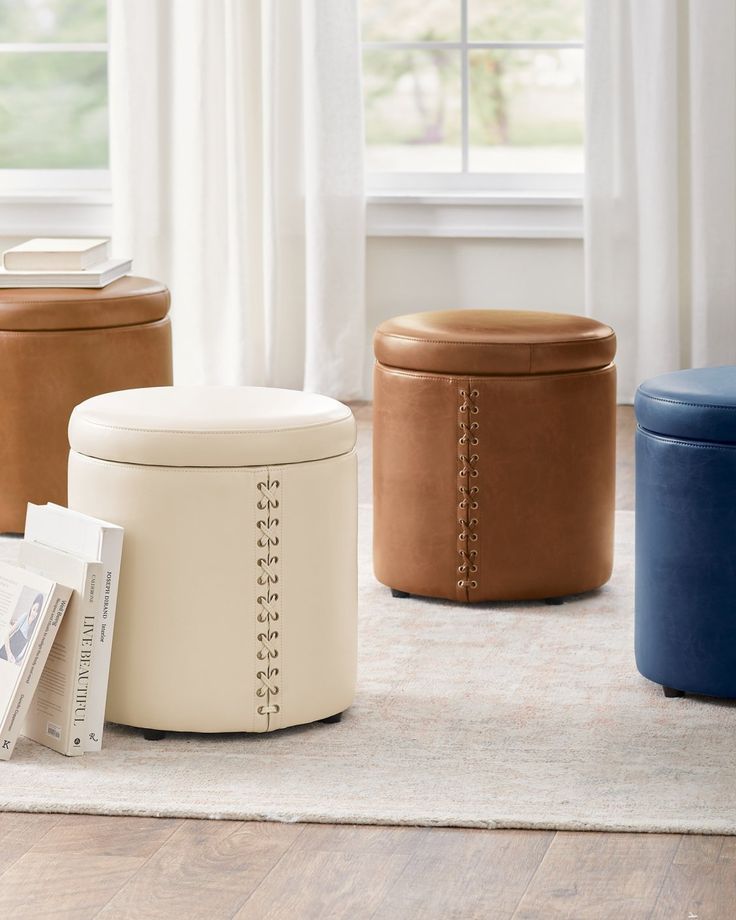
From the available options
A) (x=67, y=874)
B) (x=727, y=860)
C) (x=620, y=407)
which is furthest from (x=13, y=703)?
(x=620, y=407)

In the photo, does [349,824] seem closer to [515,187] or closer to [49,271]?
[49,271]

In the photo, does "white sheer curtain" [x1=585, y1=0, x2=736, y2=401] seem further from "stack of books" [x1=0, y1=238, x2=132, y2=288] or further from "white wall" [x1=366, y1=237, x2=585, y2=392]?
"stack of books" [x1=0, y1=238, x2=132, y2=288]

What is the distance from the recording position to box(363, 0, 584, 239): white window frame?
15.0 ft

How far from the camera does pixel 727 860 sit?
167cm

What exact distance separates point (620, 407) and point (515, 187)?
796mm

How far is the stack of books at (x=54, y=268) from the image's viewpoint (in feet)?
9.99

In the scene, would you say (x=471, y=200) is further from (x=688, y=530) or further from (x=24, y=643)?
(x=24, y=643)

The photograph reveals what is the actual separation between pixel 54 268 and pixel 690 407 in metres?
1.56

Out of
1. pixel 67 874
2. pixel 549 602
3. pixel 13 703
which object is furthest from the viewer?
pixel 549 602

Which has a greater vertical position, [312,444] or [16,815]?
[312,444]

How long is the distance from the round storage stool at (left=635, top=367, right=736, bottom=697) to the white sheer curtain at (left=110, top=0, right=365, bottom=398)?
251 cm

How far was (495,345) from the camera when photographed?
2.54 meters

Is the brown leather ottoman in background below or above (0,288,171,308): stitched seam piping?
below

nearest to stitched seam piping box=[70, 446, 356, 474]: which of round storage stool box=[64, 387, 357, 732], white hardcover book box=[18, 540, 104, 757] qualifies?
round storage stool box=[64, 387, 357, 732]
